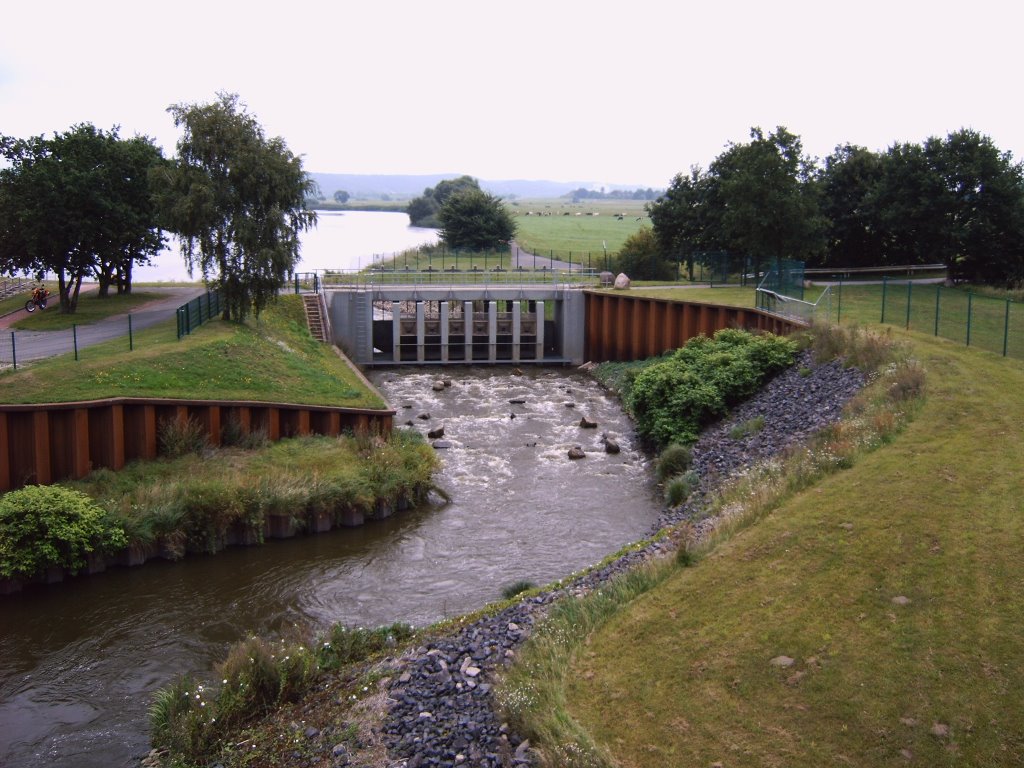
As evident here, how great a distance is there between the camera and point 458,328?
54.6 metres

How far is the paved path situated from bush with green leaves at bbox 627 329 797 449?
1836 centimetres

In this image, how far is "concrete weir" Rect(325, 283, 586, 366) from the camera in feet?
164

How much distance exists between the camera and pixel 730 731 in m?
11.7

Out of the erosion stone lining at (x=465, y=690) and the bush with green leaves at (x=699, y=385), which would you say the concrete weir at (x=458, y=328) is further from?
the erosion stone lining at (x=465, y=690)

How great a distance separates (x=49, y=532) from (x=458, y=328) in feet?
116

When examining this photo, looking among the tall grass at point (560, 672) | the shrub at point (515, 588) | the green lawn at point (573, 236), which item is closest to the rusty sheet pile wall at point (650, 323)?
the green lawn at point (573, 236)

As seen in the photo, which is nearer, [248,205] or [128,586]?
[128,586]

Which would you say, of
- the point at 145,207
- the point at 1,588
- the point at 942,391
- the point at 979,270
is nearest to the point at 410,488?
the point at 1,588

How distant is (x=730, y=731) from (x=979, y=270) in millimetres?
42155

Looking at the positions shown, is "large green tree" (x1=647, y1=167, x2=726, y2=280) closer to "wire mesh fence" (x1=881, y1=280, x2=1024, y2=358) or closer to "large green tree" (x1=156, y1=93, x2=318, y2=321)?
"wire mesh fence" (x1=881, y1=280, x2=1024, y2=358)

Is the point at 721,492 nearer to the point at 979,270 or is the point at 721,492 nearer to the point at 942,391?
the point at 942,391

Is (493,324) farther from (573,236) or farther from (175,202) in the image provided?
(573,236)

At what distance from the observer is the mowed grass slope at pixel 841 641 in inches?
446

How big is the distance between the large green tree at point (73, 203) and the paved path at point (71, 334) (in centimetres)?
255
